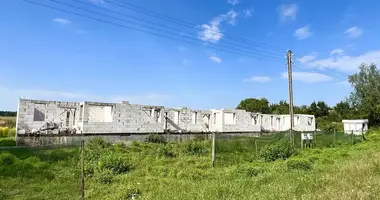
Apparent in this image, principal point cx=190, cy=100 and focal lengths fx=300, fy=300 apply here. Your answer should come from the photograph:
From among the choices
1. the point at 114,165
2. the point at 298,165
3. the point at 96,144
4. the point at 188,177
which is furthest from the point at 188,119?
the point at 298,165

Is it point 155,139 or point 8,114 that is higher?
point 8,114

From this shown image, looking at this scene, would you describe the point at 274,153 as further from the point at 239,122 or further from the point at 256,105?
the point at 256,105

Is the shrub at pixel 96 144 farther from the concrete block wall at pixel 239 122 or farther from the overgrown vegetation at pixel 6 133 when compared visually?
the concrete block wall at pixel 239 122

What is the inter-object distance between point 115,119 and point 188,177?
52.1 ft

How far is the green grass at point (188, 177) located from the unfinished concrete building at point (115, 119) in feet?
28.8

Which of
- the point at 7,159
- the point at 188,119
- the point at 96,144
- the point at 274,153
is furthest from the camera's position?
the point at 188,119

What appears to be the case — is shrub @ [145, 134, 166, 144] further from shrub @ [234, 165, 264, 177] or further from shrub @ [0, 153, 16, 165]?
shrub @ [234, 165, 264, 177]

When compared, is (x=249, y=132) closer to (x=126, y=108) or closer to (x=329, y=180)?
(x=126, y=108)

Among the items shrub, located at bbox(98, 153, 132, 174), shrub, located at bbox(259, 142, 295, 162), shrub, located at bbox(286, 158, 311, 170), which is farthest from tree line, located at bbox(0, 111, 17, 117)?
shrub, located at bbox(286, 158, 311, 170)

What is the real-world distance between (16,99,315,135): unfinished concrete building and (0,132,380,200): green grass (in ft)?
28.8

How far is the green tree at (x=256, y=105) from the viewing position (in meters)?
60.1

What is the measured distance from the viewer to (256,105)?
60438 mm

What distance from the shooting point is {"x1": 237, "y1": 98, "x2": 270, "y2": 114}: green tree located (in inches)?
2367

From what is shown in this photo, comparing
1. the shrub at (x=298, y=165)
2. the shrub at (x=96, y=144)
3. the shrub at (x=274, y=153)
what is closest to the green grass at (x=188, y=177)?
the shrub at (x=298, y=165)
